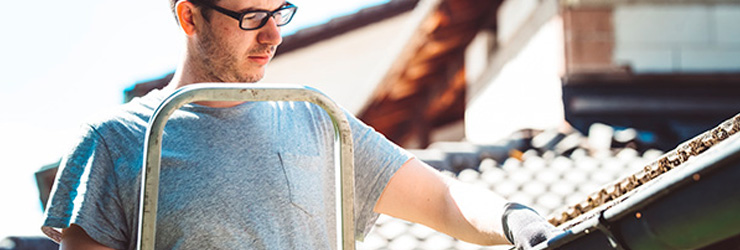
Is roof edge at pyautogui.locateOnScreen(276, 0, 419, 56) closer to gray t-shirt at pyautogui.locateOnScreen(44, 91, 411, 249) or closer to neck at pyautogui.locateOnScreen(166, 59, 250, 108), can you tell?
neck at pyautogui.locateOnScreen(166, 59, 250, 108)

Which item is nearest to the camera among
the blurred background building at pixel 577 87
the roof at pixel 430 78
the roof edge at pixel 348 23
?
the blurred background building at pixel 577 87

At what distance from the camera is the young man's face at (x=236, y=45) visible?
2301mm

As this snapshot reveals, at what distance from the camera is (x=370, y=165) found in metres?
2.45

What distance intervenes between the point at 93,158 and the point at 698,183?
1.26 meters

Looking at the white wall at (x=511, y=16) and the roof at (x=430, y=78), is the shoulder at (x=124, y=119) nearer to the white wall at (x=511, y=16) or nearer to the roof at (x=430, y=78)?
the roof at (x=430, y=78)

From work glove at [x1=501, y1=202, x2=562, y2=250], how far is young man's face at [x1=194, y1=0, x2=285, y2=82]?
26.5 inches

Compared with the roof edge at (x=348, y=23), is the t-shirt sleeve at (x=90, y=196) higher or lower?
higher

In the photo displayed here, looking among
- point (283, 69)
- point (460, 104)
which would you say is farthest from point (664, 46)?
point (283, 69)

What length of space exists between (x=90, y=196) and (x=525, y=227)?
2.97 ft

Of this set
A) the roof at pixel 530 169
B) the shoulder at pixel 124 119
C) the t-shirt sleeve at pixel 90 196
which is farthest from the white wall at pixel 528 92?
the t-shirt sleeve at pixel 90 196

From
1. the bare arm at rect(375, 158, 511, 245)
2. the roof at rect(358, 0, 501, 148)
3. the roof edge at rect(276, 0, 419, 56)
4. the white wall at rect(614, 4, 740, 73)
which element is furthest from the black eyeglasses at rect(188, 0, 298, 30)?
the roof edge at rect(276, 0, 419, 56)

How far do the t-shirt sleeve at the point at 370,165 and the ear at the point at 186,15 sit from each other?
0.44 meters

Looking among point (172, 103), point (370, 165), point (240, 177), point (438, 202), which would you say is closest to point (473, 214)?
point (438, 202)

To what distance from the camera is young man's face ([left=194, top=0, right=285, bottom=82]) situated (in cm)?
230
